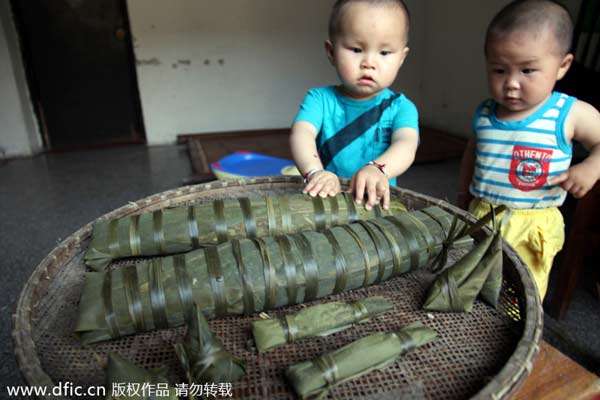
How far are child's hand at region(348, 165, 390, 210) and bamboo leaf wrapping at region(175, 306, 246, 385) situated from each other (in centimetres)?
68

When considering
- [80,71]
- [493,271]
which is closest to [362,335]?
[493,271]

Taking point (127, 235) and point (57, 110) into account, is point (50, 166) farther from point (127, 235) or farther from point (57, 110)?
point (127, 235)

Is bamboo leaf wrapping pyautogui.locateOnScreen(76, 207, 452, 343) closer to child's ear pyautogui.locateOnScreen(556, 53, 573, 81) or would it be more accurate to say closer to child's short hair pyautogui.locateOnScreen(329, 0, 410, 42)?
child's short hair pyautogui.locateOnScreen(329, 0, 410, 42)

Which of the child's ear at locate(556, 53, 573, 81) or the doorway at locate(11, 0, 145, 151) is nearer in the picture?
the child's ear at locate(556, 53, 573, 81)

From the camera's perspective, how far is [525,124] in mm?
1538

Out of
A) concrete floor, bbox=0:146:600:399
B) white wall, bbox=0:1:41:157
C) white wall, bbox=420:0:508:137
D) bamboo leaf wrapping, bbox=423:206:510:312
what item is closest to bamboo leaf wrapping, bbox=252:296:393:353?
bamboo leaf wrapping, bbox=423:206:510:312

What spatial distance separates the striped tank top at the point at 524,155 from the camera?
1.51 metres

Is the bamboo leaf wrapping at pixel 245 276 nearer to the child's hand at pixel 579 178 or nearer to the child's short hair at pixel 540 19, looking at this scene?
the child's hand at pixel 579 178

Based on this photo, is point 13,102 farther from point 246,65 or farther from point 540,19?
point 540,19

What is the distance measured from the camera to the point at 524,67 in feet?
4.51

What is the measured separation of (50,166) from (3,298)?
304 centimetres

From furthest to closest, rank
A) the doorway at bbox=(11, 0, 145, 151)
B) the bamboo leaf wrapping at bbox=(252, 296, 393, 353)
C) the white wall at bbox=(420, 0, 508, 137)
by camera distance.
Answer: the doorway at bbox=(11, 0, 145, 151), the white wall at bbox=(420, 0, 508, 137), the bamboo leaf wrapping at bbox=(252, 296, 393, 353)

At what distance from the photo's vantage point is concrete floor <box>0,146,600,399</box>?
2.24 metres

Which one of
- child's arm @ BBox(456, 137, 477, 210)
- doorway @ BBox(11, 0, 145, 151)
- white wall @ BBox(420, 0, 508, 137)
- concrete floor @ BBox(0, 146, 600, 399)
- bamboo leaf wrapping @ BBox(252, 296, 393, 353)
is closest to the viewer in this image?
bamboo leaf wrapping @ BBox(252, 296, 393, 353)
